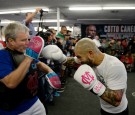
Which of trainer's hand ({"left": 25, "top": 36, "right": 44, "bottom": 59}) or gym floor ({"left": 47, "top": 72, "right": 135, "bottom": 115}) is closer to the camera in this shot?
trainer's hand ({"left": 25, "top": 36, "right": 44, "bottom": 59})

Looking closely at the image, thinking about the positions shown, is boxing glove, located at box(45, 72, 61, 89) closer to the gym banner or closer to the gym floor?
the gym floor

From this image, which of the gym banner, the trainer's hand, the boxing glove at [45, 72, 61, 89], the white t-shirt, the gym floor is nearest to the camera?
the trainer's hand

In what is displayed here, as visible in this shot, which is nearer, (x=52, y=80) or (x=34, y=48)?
(x=34, y=48)

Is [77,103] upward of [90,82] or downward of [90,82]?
downward

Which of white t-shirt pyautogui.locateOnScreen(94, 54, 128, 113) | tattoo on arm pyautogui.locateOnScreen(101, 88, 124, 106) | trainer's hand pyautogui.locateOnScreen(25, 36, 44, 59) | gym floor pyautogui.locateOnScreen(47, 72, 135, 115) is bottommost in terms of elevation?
gym floor pyautogui.locateOnScreen(47, 72, 135, 115)

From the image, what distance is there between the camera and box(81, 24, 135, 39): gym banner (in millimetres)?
13642

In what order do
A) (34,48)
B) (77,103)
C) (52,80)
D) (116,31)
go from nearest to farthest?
(34,48), (52,80), (77,103), (116,31)

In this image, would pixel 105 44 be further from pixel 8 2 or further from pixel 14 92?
pixel 14 92

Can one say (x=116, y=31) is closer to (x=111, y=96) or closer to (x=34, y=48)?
(x=111, y=96)

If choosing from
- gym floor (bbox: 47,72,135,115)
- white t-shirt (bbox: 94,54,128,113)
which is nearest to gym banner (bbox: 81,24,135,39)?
gym floor (bbox: 47,72,135,115)

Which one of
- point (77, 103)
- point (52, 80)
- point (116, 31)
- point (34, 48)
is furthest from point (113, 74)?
point (116, 31)

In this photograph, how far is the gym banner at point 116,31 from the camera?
13642mm

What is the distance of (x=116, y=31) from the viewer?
13.7 metres

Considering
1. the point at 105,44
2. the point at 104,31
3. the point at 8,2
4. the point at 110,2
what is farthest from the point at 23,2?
the point at 104,31
